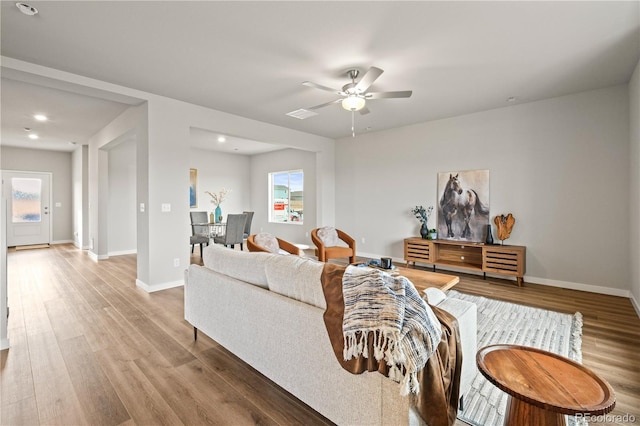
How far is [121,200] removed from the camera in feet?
22.5

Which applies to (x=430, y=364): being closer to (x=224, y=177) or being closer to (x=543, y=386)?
(x=543, y=386)

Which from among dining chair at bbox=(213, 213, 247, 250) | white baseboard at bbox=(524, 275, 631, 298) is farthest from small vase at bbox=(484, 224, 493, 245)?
dining chair at bbox=(213, 213, 247, 250)

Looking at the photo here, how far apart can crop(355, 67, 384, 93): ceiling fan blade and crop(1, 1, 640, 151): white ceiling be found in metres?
0.26

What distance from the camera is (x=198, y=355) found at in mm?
2344

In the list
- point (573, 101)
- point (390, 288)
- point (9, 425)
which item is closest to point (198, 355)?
point (9, 425)

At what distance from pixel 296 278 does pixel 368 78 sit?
86.6 inches

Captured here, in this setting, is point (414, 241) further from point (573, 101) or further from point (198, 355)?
point (198, 355)

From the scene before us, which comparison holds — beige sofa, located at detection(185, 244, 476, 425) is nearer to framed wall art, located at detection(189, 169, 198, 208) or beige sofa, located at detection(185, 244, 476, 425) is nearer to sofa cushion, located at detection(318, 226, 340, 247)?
sofa cushion, located at detection(318, 226, 340, 247)

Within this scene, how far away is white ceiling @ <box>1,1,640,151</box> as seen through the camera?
2.33m

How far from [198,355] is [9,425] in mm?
1035

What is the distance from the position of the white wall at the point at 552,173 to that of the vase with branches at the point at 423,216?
0.13 meters

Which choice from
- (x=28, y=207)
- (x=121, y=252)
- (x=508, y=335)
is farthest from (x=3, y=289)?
(x=28, y=207)

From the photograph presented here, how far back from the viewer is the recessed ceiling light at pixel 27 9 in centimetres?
222

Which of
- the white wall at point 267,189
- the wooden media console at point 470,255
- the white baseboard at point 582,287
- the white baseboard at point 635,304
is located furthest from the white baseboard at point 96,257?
the white baseboard at point 635,304
